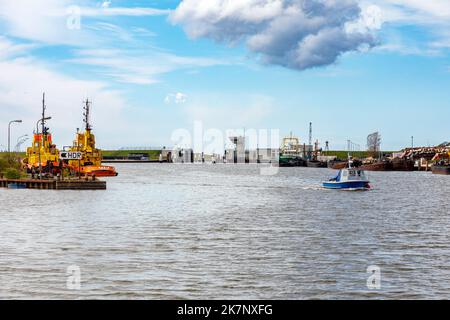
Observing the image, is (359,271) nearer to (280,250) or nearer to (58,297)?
(280,250)

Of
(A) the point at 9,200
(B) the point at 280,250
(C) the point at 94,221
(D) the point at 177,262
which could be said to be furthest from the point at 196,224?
(A) the point at 9,200

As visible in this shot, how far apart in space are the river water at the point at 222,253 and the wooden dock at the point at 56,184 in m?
30.6

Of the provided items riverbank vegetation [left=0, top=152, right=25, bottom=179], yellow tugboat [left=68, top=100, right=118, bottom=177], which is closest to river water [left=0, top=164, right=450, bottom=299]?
riverbank vegetation [left=0, top=152, right=25, bottom=179]

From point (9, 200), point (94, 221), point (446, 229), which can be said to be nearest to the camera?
point (446, 229)

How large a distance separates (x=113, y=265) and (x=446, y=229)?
30.1 m

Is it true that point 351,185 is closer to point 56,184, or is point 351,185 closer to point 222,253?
point 56,184

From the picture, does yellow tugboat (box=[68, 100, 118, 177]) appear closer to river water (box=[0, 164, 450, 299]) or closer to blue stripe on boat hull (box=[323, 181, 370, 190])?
blue stripe on boat hull (box=[323, 181, 370, 190])

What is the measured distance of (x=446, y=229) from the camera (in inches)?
2004

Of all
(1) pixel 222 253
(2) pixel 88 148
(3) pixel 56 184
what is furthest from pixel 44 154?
(1) pixel 222 253

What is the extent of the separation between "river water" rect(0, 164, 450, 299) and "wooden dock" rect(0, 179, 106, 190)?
1206 inches

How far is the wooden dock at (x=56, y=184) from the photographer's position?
99562mm

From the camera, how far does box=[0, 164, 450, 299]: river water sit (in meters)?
26.4

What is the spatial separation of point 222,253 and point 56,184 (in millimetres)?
69045
